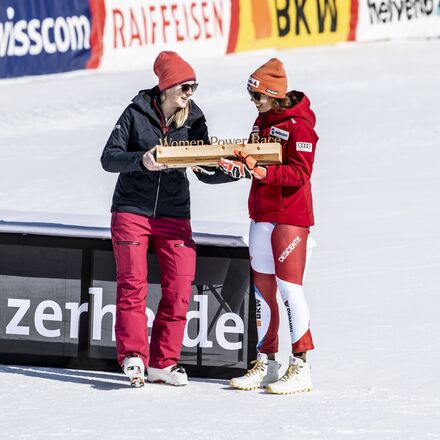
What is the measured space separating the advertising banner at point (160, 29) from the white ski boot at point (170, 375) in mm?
11577

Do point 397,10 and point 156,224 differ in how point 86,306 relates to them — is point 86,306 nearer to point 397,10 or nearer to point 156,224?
point 156,224

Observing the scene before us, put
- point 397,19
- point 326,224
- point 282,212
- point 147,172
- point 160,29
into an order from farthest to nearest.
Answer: point 397,19 → point 160,29 → point 326,224 → point 147,172 → point 282,212

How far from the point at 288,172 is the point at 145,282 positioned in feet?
2.91

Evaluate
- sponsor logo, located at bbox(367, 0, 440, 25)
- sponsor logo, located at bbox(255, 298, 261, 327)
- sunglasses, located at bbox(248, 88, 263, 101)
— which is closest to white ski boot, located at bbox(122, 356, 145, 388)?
sponsor logo, located at bbox(255, 298, 261, 327)

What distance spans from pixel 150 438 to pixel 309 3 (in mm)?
15980

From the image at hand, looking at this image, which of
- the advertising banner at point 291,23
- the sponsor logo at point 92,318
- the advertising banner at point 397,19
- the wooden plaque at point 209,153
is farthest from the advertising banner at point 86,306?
the advertising banner at point 397,19

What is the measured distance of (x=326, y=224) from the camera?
1037 centimetres

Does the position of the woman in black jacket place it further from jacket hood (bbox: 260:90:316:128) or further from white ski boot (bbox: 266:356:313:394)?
white ski boot (bbox: 266:356:313:394)

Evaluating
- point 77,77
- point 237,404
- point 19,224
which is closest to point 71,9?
point 77,77

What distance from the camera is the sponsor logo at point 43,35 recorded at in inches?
646

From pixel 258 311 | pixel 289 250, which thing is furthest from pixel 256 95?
pixel 258 311

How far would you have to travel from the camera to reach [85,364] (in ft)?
22.3

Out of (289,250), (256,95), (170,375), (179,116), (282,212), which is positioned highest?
(256,95)

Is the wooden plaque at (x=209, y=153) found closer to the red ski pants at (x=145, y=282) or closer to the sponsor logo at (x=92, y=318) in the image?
the red ski pants at (x=145, y=282)
